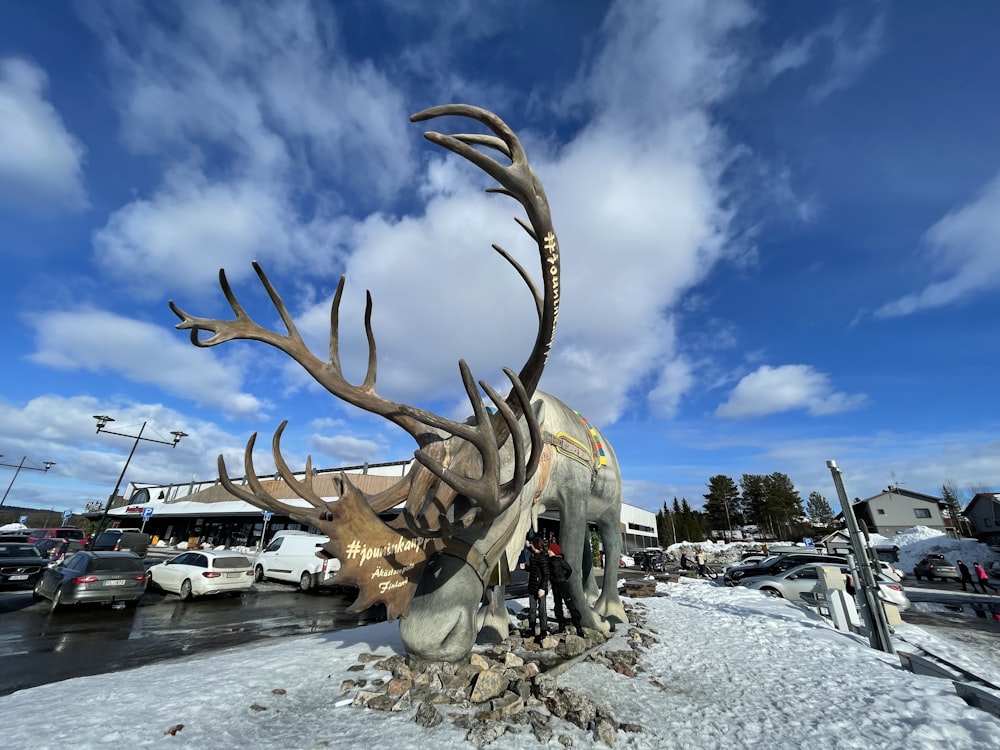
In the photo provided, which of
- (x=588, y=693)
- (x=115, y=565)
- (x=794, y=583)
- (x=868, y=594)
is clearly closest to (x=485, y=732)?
(x=588, y=693)

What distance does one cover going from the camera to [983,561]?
85.5 feet

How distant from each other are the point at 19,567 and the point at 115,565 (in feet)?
19.6

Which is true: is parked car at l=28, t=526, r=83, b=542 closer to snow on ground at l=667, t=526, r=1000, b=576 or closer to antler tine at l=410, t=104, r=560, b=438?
antler tine at l=410, t=104, r=560, b=438

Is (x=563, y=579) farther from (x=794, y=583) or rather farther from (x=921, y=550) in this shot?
(x=921, y=550)

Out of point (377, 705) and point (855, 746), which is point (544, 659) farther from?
point (855, 746)

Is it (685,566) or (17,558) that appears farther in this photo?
(685,566)

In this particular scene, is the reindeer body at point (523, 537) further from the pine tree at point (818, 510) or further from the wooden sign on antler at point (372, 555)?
the pine tree at point (818, 510)

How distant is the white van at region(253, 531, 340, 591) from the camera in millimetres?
14884

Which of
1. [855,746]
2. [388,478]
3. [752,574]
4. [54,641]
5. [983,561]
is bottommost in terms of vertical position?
[54,641]

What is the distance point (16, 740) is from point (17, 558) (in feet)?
52.8

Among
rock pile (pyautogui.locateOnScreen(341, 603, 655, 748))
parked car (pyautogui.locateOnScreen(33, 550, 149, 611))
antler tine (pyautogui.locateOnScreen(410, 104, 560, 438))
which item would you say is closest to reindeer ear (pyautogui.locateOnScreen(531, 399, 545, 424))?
antler tine (pyautogui.locateOnScreen(410, 104, 560, 438))

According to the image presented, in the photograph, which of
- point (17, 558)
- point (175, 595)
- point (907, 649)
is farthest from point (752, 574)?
point (17, 558)

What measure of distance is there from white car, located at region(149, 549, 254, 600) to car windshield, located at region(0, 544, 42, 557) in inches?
196

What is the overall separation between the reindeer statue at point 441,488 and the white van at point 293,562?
11.9 meters
